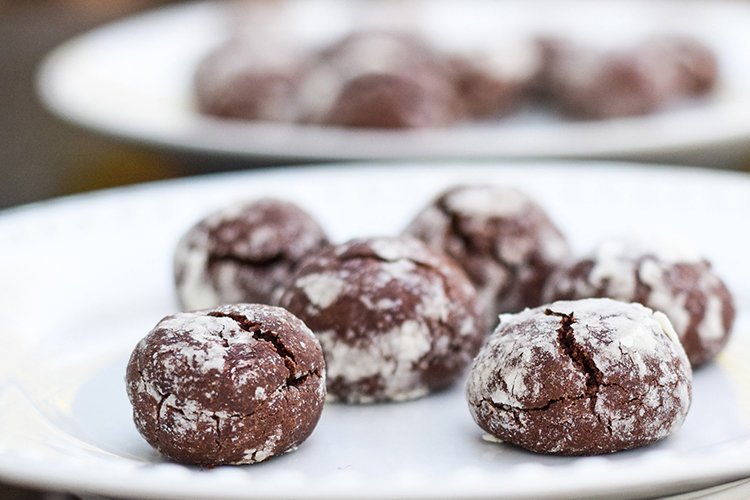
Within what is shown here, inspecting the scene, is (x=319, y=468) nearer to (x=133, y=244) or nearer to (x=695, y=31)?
(x=133, y=244)

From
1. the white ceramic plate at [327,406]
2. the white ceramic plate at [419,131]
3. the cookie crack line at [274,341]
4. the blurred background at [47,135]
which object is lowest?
the blurred background at [47,135]

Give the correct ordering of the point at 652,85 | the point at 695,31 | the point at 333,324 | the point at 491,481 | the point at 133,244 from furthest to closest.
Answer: the point at 695,31 → the point at 652,85 → the point at 133,244 → the point at 333,324 → the point at 491,481

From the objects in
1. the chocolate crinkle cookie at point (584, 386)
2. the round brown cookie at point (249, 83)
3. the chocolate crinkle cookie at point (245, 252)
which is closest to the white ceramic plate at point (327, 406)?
the chocolate crinkle cookie at point (584, 386)

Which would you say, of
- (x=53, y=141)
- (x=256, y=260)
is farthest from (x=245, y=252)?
(x=53, y=141)

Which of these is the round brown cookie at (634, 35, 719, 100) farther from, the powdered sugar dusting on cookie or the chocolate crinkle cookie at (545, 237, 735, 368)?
the chocolate crinkle cookie at (545, 237, 735, 368)

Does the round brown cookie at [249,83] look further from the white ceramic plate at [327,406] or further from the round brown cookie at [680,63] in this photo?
the round brown cookie at [680,63]

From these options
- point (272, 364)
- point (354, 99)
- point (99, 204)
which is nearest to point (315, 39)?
point (354, 99)
